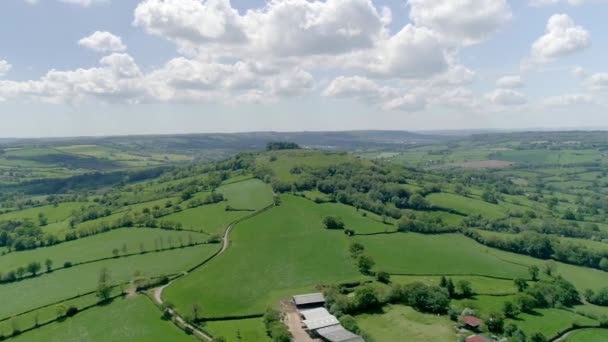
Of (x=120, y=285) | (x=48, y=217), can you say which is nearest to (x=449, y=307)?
(x=120, y=285)

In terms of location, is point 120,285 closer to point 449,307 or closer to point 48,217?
point 449,307

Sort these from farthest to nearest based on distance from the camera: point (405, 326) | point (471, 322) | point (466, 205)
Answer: point (466, 205) → point (405, 326) → point (471, 322)

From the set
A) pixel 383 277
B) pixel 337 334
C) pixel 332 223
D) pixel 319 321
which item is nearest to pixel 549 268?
pixel 383 277

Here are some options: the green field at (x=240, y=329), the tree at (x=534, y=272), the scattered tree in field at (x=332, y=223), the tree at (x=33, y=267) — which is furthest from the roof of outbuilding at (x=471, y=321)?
the tree at (x=33, y=267)

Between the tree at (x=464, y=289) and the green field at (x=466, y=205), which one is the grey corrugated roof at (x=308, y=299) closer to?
the tree at (x=464, y=289)

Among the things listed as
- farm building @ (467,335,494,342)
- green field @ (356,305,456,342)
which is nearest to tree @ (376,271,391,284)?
green field @ (356,305,456,342)

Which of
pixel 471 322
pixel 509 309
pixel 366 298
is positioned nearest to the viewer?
pixel 471 322

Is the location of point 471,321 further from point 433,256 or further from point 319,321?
point 433,256
